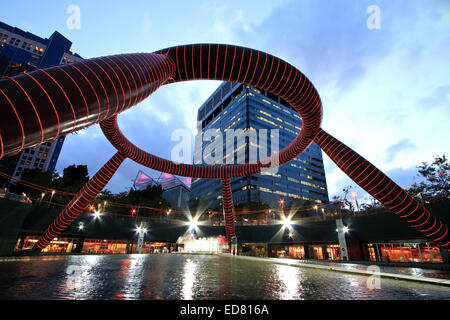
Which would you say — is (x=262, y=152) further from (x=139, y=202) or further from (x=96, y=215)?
(x=96, y=215)

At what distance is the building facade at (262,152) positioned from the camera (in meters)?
107

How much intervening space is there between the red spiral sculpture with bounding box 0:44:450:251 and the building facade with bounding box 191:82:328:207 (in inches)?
3435

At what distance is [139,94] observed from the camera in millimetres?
6758

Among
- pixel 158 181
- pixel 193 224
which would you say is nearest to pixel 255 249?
pixel 193 224

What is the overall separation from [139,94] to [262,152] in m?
109

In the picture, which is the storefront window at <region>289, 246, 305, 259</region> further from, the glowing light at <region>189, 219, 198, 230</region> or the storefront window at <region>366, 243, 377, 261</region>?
the glowing light at <region>189, 219, 198, 230</region>

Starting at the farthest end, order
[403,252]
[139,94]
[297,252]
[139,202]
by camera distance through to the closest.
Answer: [139,202] → [297,252] → [403,252] → [139,94]

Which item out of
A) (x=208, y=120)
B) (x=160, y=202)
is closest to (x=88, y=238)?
(x=160, y=202)

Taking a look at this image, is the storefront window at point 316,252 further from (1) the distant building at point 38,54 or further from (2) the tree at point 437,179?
(1) the distant building at point 38,54

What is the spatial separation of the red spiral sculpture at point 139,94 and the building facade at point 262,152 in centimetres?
8724

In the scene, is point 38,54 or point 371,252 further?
point 38,54
